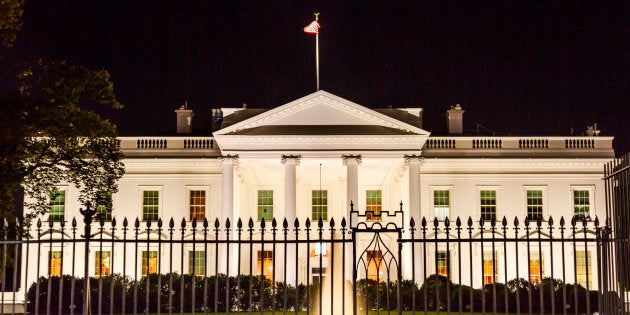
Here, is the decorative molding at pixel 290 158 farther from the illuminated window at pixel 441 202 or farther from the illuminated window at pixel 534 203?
the illuminated window at pixel 534 203

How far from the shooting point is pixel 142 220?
40656 millimetres

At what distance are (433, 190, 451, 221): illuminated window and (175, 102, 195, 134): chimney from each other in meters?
14.9

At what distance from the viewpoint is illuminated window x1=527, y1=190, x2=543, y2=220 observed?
134 ft

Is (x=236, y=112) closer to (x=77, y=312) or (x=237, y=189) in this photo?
(x=237, y=189)

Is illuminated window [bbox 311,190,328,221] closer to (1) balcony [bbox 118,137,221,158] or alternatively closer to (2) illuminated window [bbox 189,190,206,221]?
(1) balcony [bbox 118,137,221,158]

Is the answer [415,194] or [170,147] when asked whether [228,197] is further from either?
[415,194]

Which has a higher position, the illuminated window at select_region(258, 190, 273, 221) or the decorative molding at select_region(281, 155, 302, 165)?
the decorative molding at select_region(281, 155, 302, 165)

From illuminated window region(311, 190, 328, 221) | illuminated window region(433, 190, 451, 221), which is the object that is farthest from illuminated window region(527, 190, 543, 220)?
illuminated window region(311, 190, 328, 221)

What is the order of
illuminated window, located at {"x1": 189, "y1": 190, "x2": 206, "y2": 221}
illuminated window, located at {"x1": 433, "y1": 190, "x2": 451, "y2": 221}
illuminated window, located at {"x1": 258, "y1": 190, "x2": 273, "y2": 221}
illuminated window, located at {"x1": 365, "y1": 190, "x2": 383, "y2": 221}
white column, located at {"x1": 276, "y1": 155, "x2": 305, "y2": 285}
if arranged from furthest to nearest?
illuminated window, located at {"x1": 365, "y1": 190, "x2": 383, "y2": 221} → illuminated window, located at {"x1": 258, "y1": 190, "x2": 273, "y2": 221} → illuminated window, located at {"x1": 189, "y1": 190, "x2": 206, "y2": 221} → illuminated window, located at {"x1": 433, "y1": 190, "x2": 451, "y2": 221} → white column, located at {"x1": 276, "y1": 155, "x2": 305, "y2": 285}

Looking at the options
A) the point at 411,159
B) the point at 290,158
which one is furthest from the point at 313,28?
the point at 411,159

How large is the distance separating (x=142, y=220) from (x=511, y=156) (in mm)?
18097

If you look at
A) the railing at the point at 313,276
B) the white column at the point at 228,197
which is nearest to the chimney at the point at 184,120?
the railing at the point at 313,276

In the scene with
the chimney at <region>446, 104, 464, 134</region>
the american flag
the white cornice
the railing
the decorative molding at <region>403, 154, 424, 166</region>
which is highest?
the american flag

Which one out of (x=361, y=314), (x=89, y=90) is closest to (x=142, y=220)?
(x=361, y=314)
